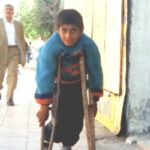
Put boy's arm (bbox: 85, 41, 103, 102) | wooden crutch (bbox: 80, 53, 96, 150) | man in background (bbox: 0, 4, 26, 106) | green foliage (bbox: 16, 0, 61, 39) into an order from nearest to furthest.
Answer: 1. wooden crutch (bbox: 80, 53, 96, 150)
2. boy's arm (bbox: 85, 41, 103, 102)
3. man in background (bbox: 0, 4, 26, 106)
4. green foliage (bbox: 16, 0, 61, 39)

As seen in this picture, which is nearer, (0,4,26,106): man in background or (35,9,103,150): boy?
(35,9,103,150): boy

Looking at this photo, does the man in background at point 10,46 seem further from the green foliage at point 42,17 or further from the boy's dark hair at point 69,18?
the green foliage at point 42,17

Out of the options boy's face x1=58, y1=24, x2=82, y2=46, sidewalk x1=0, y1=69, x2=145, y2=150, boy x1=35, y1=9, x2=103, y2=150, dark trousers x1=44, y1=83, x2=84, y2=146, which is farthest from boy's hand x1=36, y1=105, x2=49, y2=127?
sidewalk x1=0, y1=69, x2=145, y2=150

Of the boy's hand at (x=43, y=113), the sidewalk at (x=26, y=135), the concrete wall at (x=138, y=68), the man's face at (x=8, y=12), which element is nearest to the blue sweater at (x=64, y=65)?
the boy's hand at (x=43, y=113)

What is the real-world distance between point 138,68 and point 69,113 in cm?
193

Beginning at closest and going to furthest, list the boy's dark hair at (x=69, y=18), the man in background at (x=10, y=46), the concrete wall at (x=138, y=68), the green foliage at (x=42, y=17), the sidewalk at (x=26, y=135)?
the boy's dark hair at (x=69, y=18)
the sidewalk at (x=26, y=135)
the concrete wall at (x=138, y=68)
the man in background at (x=10, y=46)
the green foliage at (x=42, y=17)

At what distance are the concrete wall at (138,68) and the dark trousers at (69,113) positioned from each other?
1762 mm

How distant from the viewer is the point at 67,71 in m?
5.24

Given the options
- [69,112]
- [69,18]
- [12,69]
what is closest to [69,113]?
[69,112]

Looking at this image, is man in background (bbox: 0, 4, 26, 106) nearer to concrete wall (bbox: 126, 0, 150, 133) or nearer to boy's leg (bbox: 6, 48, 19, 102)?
boy's leg (bbox: 6, 48, 19, 102)

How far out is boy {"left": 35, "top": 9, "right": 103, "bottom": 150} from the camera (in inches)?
199

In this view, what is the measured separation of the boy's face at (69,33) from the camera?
505cm

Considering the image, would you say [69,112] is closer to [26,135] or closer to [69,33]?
[69,33]

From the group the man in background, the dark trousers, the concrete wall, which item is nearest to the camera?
the dark trousers
